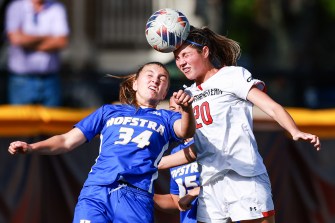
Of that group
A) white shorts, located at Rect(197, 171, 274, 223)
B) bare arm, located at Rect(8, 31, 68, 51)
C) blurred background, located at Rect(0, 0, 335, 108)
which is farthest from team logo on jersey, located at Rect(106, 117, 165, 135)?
blurred background, located at Rect(0, 0, 335, 108)

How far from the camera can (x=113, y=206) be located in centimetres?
687

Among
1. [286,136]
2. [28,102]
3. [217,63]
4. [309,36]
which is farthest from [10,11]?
[309,36]

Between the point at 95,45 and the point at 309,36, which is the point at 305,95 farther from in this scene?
the point at 95,45

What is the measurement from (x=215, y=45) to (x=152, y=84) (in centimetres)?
63

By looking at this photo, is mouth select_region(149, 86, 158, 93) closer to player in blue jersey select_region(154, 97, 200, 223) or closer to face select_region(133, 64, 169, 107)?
face select_region(133, 64, 169, 107)

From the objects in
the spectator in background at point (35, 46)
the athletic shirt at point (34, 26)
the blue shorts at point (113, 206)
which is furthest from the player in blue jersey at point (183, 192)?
the athletic shirt at point (34, 26)

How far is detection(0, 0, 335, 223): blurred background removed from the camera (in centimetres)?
900

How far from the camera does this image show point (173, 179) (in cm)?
810

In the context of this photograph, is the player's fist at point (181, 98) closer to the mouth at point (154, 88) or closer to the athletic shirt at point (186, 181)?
the mouth at point (154, 88)

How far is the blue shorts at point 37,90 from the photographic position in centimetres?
1124

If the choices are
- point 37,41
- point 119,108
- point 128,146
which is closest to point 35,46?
point 37,41

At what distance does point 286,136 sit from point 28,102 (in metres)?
3.22

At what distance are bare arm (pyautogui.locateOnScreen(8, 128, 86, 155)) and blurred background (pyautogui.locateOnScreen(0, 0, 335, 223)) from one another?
1.78m

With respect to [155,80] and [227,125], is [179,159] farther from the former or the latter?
[155,80]
